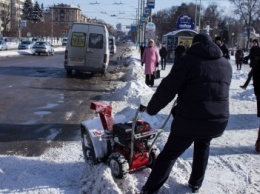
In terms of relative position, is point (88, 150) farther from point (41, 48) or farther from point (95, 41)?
point (41, 48)

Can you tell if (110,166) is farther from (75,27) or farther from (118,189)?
(75,27)

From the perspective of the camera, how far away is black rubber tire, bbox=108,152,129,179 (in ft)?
15.1

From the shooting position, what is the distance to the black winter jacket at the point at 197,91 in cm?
396

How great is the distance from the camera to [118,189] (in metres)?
4.31

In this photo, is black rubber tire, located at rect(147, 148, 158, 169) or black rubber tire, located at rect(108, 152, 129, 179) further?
black rubber tire, located at rect(147, 148, 158, 169)

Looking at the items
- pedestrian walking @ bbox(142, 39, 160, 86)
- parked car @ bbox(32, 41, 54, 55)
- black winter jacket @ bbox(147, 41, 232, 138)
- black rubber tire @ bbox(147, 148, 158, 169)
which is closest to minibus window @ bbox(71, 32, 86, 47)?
pedestrian walking @ bbox(142, 39, 160, 86)

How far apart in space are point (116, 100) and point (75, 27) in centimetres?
776

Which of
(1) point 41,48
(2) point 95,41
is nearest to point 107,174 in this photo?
(2) point 95,41

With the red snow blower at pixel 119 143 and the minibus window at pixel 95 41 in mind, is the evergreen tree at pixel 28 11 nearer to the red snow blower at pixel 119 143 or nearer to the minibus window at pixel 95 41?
the minibus window at pixel 95 41

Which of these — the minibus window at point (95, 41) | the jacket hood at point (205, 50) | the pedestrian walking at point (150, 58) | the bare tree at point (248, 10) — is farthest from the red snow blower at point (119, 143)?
the bare tree at point (248, 10)

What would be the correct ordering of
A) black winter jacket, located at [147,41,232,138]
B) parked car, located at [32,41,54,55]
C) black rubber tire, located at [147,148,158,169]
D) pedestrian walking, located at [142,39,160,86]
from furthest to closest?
parked car, located at [32,41,54,55]
pedestrian walking, located at [142,39,160,86]
black rubber tire, located at [147,148,158,169]
black winter jacket, located at [147,41,232,138]

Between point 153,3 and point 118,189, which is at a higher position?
point 153,3

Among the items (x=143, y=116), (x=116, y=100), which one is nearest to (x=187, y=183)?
(x=143, y=116)

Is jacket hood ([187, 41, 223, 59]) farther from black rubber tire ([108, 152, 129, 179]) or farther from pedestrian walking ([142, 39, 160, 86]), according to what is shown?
pedestrian walking ([142, 39, 160, 86])
